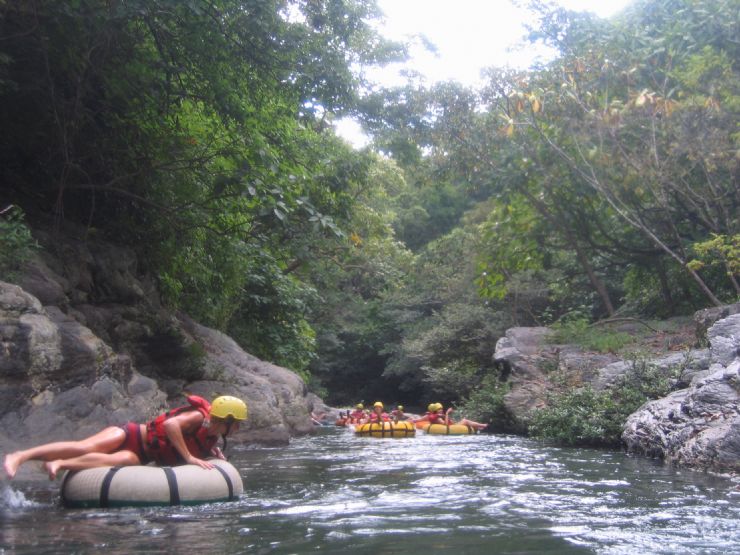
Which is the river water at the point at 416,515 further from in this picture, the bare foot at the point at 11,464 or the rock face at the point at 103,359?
the rock face at the point at 103,359

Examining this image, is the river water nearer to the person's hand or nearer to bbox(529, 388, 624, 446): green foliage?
the person's hand

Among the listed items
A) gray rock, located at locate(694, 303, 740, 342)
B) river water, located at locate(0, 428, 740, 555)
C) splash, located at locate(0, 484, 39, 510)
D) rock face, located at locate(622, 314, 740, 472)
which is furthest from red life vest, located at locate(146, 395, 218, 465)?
gray rock, located at locate(694, 303, 740, 342)

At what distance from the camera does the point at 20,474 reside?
725 centimetres

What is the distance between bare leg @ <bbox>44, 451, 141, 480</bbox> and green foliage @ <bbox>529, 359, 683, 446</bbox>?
8313mm

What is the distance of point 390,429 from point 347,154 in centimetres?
600

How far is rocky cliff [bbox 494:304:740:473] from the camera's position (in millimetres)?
9141

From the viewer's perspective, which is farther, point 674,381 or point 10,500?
point 674,381

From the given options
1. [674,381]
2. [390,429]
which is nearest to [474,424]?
[390,429]

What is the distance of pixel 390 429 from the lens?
1673cm

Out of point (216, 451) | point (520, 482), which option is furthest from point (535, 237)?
point (216, 451)

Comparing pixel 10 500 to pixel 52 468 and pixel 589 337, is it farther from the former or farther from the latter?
pixel 589 337

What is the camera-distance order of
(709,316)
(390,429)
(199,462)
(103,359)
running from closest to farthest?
(199,462)
(103,359)
(709,316)
(390,429)

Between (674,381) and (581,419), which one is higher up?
(674,381)

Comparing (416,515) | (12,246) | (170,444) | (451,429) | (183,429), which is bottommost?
(416,515)
